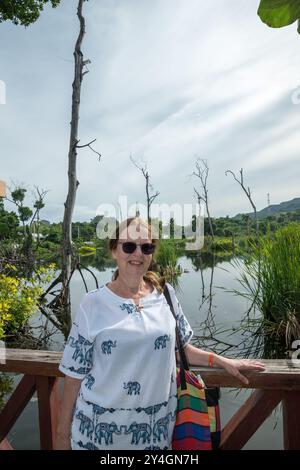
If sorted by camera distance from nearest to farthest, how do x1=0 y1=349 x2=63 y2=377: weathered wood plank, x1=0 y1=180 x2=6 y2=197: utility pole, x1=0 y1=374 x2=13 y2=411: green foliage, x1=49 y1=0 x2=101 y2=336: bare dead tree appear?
x1=0 y1=180 x2=6 y2=197: utility pole → x1=0 y1=349 x2=63 y2=377: weathered wood plank → x1=0 y1=374 x2=13 y2=411: green foliage → x1=49 y1=0 x2=101 y2=336: bare dead tree

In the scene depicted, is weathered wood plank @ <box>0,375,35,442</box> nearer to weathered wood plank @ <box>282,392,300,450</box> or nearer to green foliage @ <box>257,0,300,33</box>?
weathered wood plank @ <box>282,392,300,450</box>

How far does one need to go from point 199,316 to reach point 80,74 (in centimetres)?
557

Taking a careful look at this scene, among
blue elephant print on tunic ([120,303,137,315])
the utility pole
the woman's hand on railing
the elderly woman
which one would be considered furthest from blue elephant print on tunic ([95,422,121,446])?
the utility pole

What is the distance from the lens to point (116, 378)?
40.6 inches

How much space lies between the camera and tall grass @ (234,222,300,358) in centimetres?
407

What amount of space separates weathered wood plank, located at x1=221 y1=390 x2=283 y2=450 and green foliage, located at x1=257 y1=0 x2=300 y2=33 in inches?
45.8

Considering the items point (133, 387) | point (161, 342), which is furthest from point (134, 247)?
point (133, 387)

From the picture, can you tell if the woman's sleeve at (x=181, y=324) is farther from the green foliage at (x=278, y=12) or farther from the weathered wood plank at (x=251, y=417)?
the green foliage at (x=278, y=12)

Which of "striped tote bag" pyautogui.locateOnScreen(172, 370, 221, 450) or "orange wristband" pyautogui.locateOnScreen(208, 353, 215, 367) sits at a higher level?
"orange wristband" pyautogui.locateOnScreen(208, 353, 215, 367)

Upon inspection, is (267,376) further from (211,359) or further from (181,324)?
(181,324)

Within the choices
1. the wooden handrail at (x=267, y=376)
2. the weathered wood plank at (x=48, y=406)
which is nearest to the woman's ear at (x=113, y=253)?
the wooden handrail at (x=267, y=376)

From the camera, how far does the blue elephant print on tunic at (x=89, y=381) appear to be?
3.41 feet

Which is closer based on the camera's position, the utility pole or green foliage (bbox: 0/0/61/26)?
the utility pole
